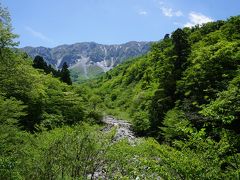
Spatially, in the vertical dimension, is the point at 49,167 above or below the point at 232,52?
below

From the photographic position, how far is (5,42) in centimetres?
2602

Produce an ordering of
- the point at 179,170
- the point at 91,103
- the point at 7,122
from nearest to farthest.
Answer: the point at 179,170 → the point at 7,122 → the point at 91,103

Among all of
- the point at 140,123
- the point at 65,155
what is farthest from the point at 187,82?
the point at 65,155

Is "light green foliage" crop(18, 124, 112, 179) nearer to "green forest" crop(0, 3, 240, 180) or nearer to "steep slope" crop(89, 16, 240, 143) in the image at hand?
"green forest" crop(0, 3, 240, 180)

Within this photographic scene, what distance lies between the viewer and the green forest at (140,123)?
12641 millimetres

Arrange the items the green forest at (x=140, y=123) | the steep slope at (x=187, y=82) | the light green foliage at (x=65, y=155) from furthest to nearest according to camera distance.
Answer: the steep slope at (x=187, y=82), the light green foliage at (x=65, y=155), the green forest at (x=140, y=123)

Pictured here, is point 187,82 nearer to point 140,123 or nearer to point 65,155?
point 140,123

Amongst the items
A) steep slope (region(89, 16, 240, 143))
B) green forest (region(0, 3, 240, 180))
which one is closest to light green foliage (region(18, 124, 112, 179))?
green forest (region(0, 3, 240, 180))

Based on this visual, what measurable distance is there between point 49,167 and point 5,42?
991 centimetres

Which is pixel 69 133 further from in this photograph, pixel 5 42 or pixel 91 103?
pixel 91 103

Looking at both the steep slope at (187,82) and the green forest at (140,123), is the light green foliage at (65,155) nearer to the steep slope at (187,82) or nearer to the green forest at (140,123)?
the green forest at (140,123)

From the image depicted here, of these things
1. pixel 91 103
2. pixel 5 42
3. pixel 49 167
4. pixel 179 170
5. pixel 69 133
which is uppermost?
pixel 5 42

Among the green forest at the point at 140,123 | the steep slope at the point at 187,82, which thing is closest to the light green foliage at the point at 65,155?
the green forest at the point at 140,123

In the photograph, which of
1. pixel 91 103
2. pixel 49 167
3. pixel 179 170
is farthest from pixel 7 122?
pixel 91 103
